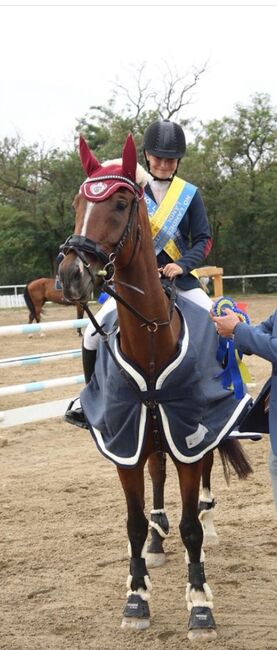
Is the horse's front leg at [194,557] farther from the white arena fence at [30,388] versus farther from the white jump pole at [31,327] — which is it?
the white arena fence at [30,388]

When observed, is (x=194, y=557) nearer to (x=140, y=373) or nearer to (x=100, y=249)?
(x=140, y=373)

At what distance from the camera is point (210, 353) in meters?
3.69

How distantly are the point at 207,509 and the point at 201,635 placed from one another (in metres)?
1.34

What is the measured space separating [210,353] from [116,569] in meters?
1.45

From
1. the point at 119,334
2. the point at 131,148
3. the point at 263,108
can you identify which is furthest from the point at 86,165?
the point at 263,108

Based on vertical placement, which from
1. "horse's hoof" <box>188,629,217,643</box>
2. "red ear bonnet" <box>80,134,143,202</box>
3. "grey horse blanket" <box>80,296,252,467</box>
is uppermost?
"red ear bonnet" <box>80,134,143,202</box>

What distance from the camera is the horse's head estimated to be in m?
2.67

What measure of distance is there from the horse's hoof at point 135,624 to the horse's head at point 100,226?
1693 mm

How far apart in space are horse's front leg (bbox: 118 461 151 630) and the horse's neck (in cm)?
58

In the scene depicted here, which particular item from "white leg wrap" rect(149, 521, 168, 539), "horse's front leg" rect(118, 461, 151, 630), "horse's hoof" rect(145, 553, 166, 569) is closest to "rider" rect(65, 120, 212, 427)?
"horse's front leg" rect(118, 461, 151, 630)

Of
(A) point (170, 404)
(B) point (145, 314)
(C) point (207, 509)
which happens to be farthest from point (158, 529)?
(B) point (145, 314)

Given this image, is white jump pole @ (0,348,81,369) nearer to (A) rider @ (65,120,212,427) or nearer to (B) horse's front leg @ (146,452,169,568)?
(B) horse's front leg @ (146,452,169,568)

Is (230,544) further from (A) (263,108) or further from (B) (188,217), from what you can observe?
(A) (263,108)

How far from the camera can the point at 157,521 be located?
4430 mm
